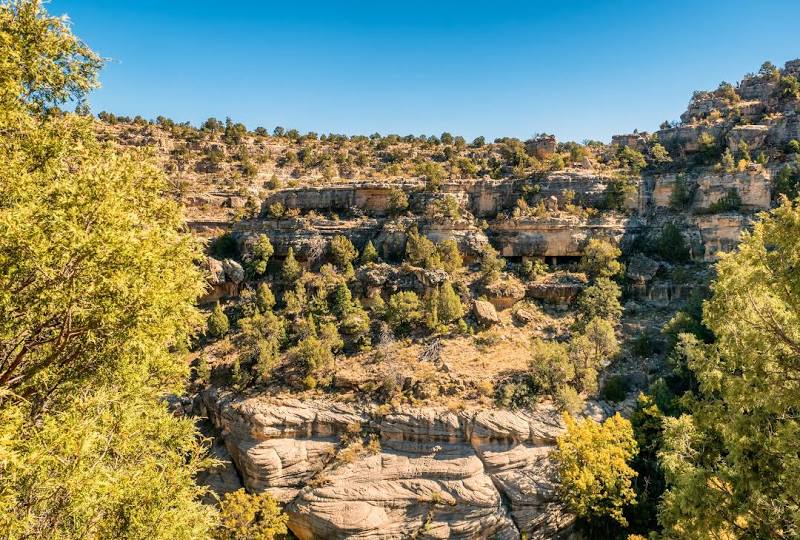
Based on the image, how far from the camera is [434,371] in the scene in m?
25.5

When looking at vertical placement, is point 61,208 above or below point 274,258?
above

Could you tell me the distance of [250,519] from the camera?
1842 cm

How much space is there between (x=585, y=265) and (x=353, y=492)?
86.6ft

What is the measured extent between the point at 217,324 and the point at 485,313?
65.6 feet

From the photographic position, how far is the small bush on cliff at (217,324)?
3047 centimetres

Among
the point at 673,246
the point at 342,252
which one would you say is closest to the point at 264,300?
the point at 342,252

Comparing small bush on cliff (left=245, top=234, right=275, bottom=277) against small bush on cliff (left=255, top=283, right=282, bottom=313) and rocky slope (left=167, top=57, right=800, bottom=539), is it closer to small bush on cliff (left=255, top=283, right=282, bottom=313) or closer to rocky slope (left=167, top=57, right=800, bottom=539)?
rocky slope (left=167, top=57, right=800, bottom=539)

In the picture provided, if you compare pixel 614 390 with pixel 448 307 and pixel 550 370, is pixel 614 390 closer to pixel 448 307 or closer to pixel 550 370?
pixel 550 370

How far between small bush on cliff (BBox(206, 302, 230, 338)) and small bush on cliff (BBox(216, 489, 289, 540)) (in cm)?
1382

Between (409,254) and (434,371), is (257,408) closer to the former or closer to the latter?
(434,371)

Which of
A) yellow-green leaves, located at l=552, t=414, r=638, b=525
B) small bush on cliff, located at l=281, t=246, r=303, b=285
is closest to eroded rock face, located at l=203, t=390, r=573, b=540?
yellow-green leaves, located at l=552, t=414, r=638, b=525

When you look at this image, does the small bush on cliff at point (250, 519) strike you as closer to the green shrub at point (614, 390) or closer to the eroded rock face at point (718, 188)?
the green shrub at point (614, 390)

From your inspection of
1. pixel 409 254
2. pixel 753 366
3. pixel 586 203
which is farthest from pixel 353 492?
pixel 586 203

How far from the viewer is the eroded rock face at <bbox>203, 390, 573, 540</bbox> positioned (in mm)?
19672
